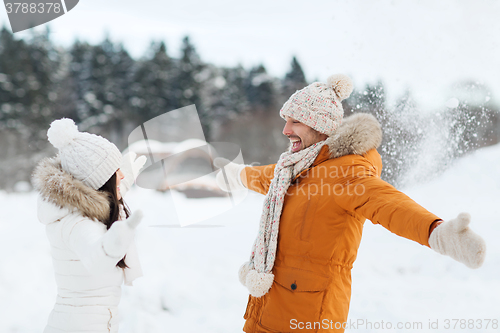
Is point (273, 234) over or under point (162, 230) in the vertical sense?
over

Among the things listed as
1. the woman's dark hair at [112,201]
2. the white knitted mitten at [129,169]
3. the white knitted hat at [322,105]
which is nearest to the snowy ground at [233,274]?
the white knitted mitten at [129,169]

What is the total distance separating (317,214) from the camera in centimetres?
163

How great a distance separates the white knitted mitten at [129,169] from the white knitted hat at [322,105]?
Result: 0.96m

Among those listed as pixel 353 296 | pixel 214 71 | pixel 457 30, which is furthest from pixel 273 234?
pixel 214 71

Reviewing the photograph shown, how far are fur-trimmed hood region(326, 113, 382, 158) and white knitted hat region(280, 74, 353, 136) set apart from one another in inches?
2.8

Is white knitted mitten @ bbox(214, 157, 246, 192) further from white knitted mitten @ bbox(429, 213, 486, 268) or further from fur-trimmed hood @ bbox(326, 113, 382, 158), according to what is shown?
white knitted mitten @ bbox(429, 213, 486, 268)

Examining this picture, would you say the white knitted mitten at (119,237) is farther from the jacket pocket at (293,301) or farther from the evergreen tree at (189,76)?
the evergreen tree at (189,76)

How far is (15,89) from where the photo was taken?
13477mm

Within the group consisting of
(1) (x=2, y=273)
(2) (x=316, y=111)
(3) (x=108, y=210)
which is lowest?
(1) (x=2, y=273)

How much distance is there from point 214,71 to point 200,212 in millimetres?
9883

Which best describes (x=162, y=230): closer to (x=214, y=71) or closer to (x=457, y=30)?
(x=457, y=30)

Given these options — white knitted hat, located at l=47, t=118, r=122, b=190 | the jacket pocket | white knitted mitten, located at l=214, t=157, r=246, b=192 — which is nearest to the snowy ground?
white knitted mitten, located at l=214, t=157, r=246, b=192

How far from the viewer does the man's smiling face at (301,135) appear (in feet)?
6.15

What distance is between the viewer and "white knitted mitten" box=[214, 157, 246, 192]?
247cm
